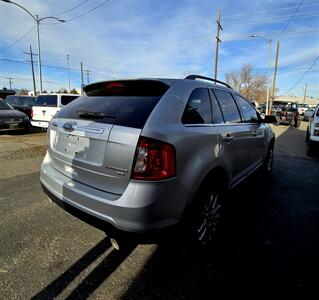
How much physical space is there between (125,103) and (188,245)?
62.5 inches

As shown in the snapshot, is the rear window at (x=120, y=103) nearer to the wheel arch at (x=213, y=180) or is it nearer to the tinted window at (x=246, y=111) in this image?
the wheel arch at (x=213, y=180)

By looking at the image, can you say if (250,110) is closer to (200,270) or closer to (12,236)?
(200,270)

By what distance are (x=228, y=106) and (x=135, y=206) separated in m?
2.12

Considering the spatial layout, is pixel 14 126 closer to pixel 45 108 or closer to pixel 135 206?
pixel 45 108

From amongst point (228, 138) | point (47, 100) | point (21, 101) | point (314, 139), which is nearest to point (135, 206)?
point (228, 138)

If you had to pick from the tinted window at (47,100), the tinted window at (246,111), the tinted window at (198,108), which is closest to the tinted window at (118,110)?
the tinted window at (198,108)

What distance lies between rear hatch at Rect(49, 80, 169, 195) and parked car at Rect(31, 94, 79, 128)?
8.55 meters

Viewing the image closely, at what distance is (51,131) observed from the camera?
9.55 feet

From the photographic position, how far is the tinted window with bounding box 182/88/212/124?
2.50 meters

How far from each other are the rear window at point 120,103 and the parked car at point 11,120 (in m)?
8.79

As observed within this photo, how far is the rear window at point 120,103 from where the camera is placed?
220 cm

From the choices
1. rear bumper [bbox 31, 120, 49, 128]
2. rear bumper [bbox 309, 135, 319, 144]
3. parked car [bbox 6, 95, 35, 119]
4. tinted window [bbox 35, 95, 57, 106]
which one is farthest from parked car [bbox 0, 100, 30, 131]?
rear bumper [bbox 309, 135, 319, 144]

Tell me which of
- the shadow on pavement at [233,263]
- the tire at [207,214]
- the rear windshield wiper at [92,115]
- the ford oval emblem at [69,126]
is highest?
the rear windshield wiper at [92,115]

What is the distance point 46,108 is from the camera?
35.2 ft
